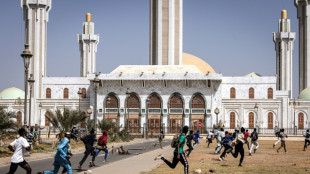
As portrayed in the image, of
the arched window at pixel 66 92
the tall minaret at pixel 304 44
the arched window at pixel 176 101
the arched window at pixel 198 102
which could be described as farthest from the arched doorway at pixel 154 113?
the tall minaret at pixel 304 44

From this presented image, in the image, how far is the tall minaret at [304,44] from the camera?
77000 mm

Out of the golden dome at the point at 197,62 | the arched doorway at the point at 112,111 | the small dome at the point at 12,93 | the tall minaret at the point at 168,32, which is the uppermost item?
the tall minaret at the point at 168,32

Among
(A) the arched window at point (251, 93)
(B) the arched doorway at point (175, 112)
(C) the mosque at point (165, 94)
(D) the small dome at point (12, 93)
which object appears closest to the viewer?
(B) the arched doorway at point (175, 112)

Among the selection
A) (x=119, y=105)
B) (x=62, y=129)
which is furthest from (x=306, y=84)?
(x=62, y=129)

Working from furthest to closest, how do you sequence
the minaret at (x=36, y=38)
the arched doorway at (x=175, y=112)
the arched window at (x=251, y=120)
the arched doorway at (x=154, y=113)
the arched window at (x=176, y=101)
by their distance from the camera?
the minaret at (x=36, y=38) → the arched window at (x=251, y=120) → the arched doorway at (x=154, y=113) → the arched window at (x=176, y=101) → the arched doorway at (x=175, y=112)

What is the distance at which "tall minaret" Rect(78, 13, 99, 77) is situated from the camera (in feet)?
300

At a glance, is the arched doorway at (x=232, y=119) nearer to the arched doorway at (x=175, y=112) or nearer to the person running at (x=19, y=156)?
the arched doorway at (x=175, y=112)

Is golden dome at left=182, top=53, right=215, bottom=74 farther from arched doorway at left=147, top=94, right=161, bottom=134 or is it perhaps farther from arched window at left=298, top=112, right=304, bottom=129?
arched window at left=298, top=112, right=304, bottom=129

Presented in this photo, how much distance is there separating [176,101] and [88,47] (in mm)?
35405

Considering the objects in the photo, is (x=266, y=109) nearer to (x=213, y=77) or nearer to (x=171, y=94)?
(x=213, y=77)

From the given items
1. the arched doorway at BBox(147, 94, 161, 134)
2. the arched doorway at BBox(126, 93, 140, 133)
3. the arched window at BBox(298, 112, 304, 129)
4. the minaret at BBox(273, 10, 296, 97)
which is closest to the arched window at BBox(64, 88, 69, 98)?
the arched doorway at BBox(126, 93, 140, 133)

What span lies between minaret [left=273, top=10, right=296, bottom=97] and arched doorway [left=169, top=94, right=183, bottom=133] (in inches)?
1139

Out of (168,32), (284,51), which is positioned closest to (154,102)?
(168,32)

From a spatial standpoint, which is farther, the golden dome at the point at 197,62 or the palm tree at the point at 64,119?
the golden dome at the point at 197,62
